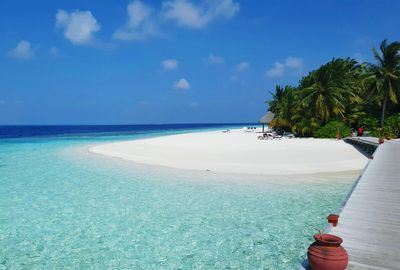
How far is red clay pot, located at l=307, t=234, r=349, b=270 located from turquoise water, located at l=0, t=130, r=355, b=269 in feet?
7.67

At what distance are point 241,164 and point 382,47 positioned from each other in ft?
97.2

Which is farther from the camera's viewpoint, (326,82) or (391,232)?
(326,82)

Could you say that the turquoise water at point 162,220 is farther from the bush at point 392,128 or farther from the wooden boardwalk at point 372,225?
the bush at point 392,128

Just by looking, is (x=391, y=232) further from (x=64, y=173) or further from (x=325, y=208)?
(x=64, y=173)

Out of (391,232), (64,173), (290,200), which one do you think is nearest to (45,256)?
(391,232)

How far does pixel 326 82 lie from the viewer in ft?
127

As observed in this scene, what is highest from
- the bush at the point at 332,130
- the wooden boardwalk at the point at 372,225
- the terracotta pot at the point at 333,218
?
the bush at the point at 332,130

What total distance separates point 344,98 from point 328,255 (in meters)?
39.0

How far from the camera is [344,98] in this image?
3953cm

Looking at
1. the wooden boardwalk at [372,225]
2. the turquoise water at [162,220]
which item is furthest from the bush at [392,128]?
the wooden boardwalk at [372,225]

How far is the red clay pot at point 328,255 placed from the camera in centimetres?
428

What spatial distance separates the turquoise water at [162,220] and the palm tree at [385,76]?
26829mm

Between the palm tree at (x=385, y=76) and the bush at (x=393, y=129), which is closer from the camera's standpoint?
the bush at (x=393, y=129)

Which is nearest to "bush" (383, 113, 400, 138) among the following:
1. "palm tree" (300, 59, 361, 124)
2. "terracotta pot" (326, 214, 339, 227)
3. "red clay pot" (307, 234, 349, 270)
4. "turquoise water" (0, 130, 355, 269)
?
"palm tree" (300, 59, 361, 124)
